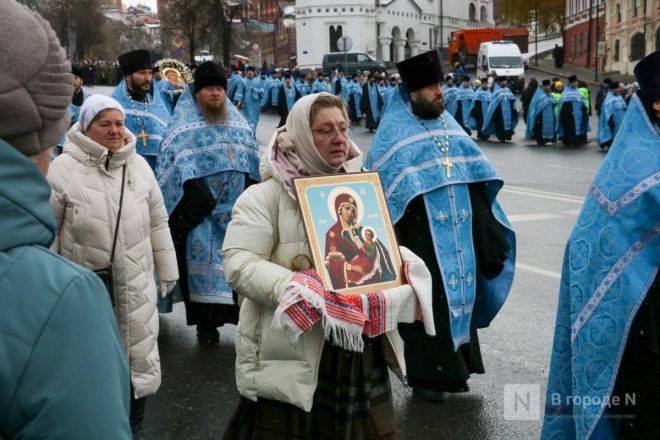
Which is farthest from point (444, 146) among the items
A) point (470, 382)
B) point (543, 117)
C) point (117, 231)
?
point (543, 117)

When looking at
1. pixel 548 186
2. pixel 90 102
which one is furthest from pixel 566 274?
pixel 548 186

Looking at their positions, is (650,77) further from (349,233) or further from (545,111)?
(545,111)

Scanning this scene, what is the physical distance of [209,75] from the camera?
19.2 ft

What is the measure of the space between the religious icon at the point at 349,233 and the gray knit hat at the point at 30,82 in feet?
5.18

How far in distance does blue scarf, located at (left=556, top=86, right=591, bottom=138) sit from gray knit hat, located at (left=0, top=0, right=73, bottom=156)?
76.6 ft

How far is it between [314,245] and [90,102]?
2021mm

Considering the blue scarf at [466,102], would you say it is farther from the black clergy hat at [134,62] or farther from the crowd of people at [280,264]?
the crowd of people at [280,264]

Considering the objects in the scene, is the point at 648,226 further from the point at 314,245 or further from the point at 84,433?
the point at 84,433

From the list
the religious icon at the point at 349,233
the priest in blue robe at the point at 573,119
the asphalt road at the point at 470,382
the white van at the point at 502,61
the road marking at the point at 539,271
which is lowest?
the asphalt road at the point at 470,382

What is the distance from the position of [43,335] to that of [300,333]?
1621 mm

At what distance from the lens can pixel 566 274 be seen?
3.55 m

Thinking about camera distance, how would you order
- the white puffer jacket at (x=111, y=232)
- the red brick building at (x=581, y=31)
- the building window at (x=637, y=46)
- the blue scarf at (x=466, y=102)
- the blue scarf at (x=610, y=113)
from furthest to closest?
the red brick building at (x=581, y=31)
the building window at (x=637, y=46)
the blue scarf at (x=466, y=102)
the blue scarf at (x=610, y=113)
the white puffer jacket at (x=111, y=232)

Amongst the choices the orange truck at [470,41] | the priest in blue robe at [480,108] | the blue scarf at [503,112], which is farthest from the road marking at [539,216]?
the orange truck at [470,41]

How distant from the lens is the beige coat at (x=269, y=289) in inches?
117
